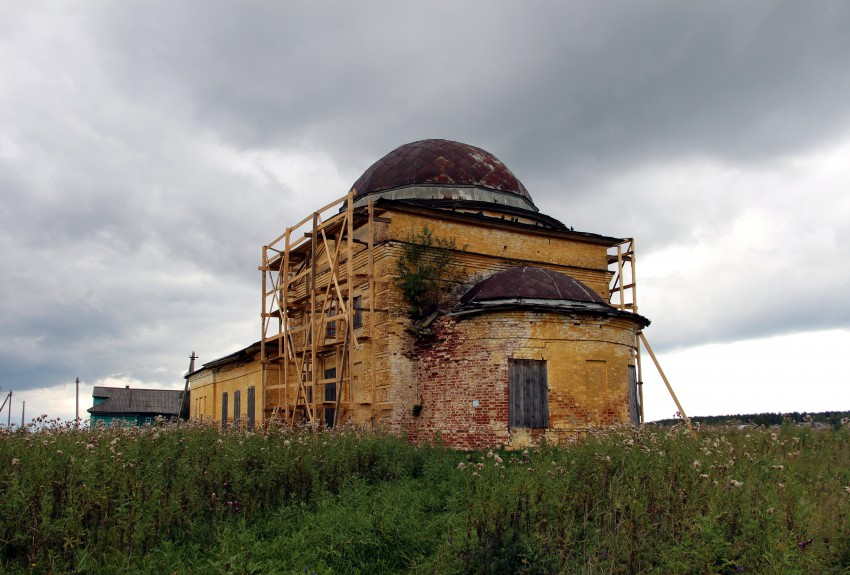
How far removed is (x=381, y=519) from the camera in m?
7.24

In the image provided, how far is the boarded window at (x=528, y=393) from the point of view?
48.0 feet

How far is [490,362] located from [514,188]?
754cm

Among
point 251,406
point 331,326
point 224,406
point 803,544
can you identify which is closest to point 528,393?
point 331,326

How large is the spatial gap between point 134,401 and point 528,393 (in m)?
38.7


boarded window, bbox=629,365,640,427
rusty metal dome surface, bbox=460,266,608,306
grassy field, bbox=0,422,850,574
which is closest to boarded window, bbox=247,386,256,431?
rusty metal dome surface, bbox=460,266,608,306

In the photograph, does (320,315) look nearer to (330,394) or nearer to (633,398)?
(330,394)

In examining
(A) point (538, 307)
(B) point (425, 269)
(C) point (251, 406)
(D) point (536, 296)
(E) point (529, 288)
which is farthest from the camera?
(C) point (251, 406)

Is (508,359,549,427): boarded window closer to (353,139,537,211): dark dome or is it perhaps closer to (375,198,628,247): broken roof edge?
(375,198,628,247): broken roof edge

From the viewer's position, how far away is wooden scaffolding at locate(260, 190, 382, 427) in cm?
1675

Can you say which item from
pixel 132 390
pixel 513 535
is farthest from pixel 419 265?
pixel 132 390

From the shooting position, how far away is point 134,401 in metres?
46.2

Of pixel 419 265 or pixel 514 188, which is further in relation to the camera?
pixel 514 188

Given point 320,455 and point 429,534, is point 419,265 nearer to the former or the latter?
point 320,455

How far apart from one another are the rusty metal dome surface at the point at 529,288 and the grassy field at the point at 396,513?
6.77 meters
